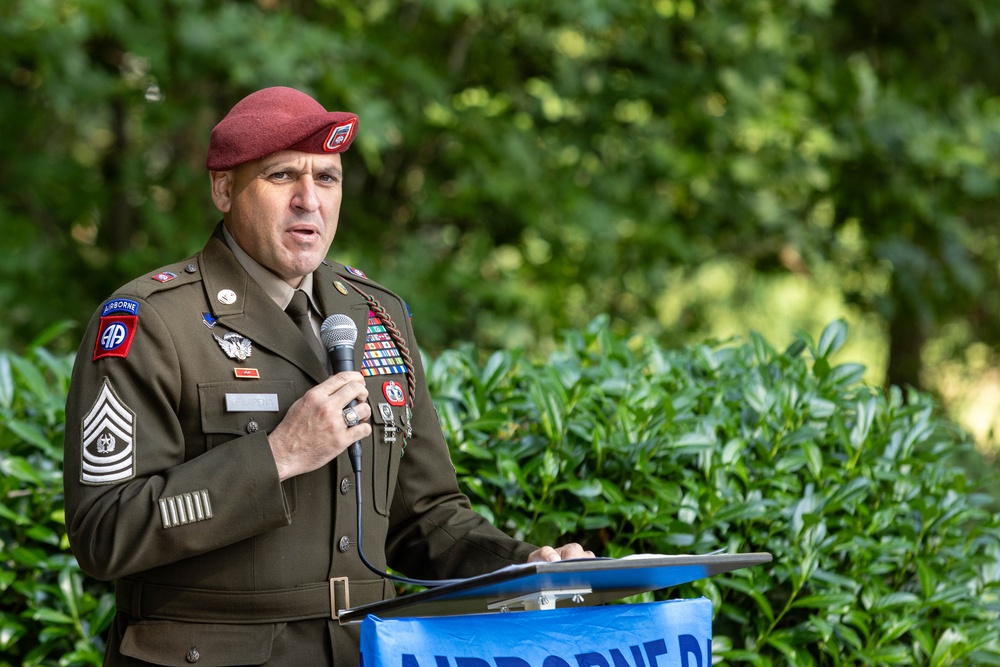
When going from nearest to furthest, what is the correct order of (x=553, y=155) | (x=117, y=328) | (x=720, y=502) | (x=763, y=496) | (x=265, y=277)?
1. (x=117, y=328)
2. (x=265, y=277)
3. (x=720, y=502)
4. (x=763, y=496)
5. (x=553, y=155)

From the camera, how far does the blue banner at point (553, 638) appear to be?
6.61 feet

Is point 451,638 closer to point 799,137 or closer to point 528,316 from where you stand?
point 528,316

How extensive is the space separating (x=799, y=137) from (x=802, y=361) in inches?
135

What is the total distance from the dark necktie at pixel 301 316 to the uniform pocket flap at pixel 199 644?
555mm

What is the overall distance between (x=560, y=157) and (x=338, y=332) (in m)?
4.69

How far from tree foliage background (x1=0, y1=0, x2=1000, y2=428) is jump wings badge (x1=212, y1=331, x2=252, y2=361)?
3646mm

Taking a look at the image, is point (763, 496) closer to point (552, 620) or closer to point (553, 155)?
point (552, 620)

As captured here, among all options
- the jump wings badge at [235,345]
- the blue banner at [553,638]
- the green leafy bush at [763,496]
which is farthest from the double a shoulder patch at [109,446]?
the green leafy bush at [763,496]

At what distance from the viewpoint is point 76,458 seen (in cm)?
207

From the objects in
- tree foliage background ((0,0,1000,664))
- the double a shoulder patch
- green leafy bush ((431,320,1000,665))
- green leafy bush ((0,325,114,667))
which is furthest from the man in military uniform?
tree foliage background ((0,0,1000,664))

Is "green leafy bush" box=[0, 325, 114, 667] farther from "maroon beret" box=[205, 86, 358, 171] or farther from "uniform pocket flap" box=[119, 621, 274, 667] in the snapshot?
"maroon beret" box=[205, 86, 358, 171]

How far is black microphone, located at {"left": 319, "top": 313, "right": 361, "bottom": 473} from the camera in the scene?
2199mm

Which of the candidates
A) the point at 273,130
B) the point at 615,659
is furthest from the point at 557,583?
the point at 273,130

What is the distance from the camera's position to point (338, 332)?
2227 millimetres
